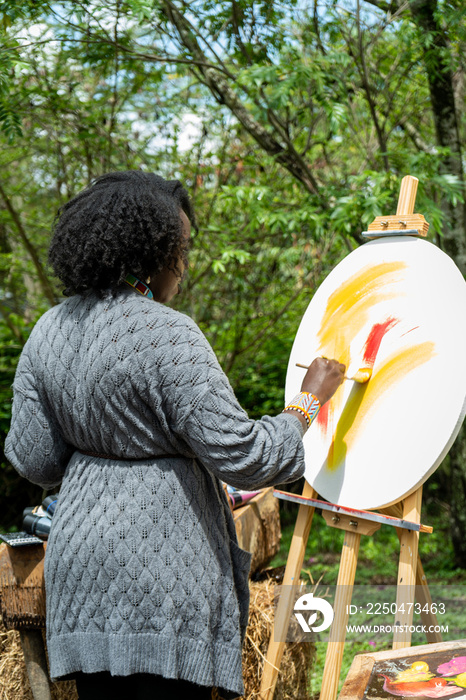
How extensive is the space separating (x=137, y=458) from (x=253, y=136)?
7.84 ft

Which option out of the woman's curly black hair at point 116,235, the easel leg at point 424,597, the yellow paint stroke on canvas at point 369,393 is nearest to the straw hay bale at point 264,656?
the easel leg at point 424,597

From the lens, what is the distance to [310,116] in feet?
11.9

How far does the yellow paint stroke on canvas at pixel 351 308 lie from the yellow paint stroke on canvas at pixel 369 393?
1.6 inches

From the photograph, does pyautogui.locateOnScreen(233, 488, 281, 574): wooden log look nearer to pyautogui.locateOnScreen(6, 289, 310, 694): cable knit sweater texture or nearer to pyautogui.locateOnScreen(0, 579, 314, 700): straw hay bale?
A: pyautogui.locateOnScreen(0, 579, 314, 700): straw hay bale

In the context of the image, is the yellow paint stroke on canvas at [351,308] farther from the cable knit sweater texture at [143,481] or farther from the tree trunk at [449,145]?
the tree trunk at [449,145]

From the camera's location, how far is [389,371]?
1803 millimetres

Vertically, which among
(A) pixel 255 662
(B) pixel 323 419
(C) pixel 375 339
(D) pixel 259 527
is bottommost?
(A) pixel 255 662

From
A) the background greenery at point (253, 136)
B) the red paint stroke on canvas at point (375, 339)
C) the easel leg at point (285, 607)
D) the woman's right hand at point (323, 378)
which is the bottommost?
the easel leg at point (285, 607)

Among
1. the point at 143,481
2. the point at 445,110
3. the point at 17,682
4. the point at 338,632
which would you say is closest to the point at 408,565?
the point at 338,632

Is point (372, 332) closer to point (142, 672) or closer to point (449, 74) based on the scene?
point (142, 672)

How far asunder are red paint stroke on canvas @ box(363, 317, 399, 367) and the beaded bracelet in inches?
14.7

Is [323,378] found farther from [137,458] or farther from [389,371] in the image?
[137,458]

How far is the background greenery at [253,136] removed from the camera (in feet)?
9.30

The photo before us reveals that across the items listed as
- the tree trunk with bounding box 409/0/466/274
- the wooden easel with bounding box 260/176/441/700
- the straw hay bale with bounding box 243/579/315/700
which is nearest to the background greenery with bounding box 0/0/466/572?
the tree trunk with bounding box 409/0/466/274
